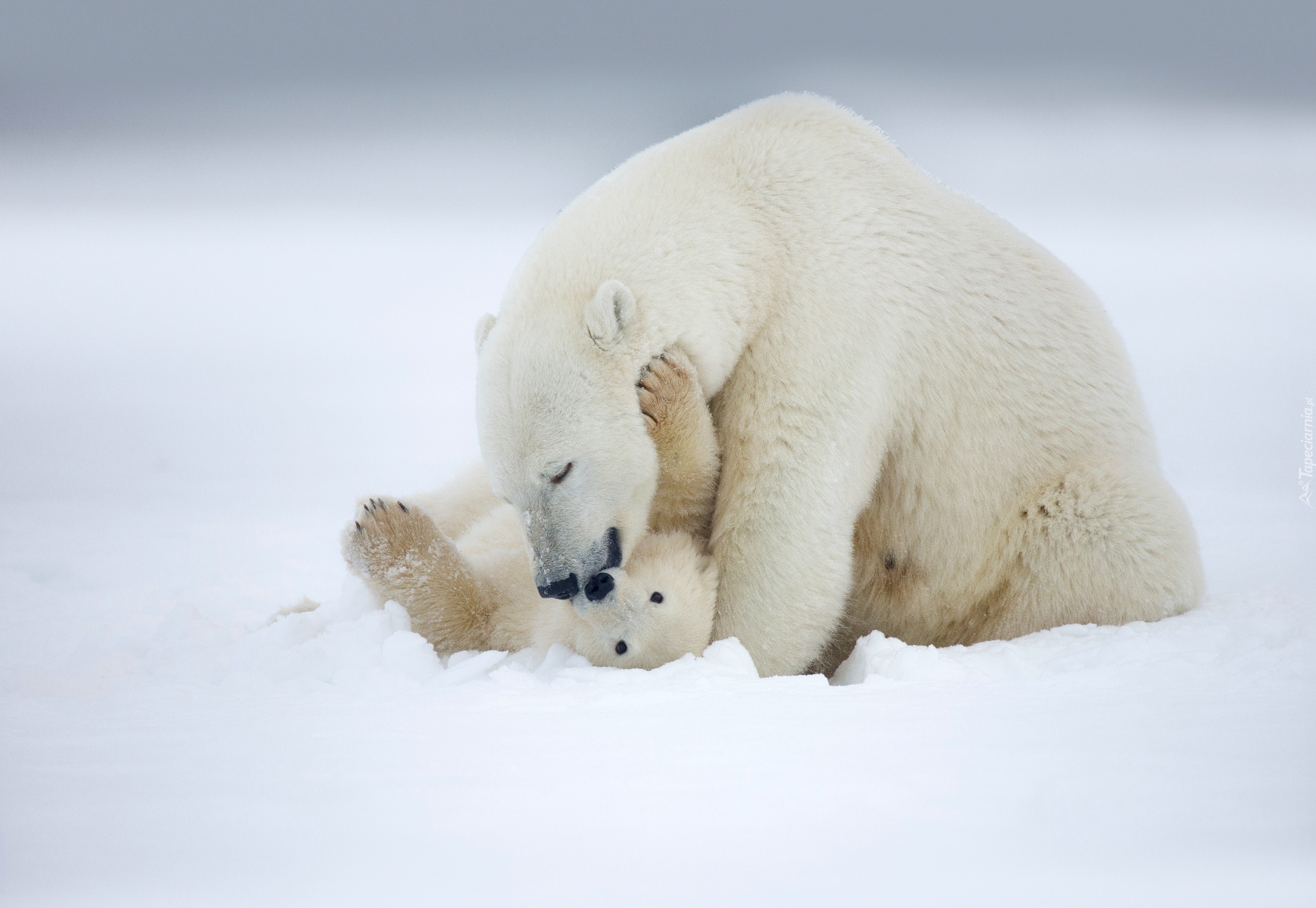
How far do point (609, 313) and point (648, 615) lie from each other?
779 mm

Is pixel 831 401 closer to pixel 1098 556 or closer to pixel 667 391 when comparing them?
pixel 667 391

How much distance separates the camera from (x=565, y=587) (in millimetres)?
2807

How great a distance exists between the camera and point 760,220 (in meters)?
3.03

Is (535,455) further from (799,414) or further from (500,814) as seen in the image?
(500,814)

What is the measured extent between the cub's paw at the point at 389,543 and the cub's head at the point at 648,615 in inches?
18.1

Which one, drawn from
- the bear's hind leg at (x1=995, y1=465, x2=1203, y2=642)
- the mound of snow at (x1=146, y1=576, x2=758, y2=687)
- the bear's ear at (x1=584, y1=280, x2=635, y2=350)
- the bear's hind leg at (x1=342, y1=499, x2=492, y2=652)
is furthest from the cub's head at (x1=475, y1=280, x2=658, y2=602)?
the bear's hind leg at (x1=995, y1=465, x2=1203, y2=642)

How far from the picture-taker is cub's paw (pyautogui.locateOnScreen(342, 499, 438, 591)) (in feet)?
10.0

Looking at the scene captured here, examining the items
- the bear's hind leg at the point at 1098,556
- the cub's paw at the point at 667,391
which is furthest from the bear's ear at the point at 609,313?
the bear's hind leg at the point at 1098,556

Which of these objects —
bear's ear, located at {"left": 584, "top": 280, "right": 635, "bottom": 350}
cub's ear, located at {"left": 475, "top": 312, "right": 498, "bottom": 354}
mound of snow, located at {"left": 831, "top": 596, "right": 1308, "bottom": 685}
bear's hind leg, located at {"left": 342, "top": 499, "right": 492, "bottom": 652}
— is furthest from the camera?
cub's ear, located at {"left": 475, "top": 312, "right": 498, "bottom": 354}

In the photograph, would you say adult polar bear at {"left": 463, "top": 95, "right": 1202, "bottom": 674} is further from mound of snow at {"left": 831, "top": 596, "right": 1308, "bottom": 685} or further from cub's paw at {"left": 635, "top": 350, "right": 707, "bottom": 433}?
mound of snow at {"left": 831, "top": 596, "right": 1308, "bottom": 685}

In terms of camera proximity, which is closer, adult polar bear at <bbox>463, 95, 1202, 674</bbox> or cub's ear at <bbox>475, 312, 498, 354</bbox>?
adult polar bear at <bbox>463, 95, 1202, 674</bbox>

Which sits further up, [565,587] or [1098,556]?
[565,587]

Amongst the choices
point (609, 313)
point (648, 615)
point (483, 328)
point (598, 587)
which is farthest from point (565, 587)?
point (483, 328)

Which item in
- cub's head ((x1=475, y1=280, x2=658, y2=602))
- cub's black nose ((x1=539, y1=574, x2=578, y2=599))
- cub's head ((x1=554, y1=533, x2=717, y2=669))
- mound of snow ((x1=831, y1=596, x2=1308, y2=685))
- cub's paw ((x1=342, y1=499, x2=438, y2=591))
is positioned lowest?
mound of snow ((x1=831, y1=596, x2=1308, y2=685))
